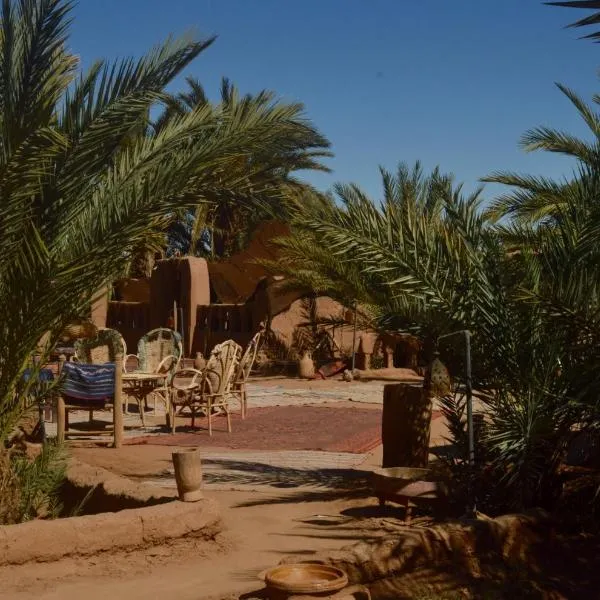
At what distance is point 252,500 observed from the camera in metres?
6.32

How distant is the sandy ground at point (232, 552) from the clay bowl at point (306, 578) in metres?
0.34

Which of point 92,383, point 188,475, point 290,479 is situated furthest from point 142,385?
point 188,475

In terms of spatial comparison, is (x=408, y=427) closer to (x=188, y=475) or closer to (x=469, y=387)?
(x=469, y=387)

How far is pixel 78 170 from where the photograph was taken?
5242 mm

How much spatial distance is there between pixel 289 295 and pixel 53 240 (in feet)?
44.4

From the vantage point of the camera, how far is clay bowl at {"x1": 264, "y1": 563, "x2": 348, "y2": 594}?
3.91 m

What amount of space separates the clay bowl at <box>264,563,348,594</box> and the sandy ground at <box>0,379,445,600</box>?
0.34 m

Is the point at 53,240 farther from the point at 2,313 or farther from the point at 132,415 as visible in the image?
the point at 132,415

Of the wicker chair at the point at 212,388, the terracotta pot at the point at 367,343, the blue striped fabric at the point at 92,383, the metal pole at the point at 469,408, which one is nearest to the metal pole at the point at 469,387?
the metal pole at the point at 469,408

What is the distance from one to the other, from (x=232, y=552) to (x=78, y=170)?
2382 millimetres

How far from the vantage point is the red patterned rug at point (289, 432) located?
8812 mm

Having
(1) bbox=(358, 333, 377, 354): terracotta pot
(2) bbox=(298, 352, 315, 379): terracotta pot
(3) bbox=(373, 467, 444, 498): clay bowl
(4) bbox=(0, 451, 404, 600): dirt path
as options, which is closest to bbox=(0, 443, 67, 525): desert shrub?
(4) bbox=(0, 451, 404, 600): dirt path

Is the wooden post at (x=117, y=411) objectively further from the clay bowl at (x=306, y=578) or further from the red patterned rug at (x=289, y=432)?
the clay bowl at (x=306, y=578)

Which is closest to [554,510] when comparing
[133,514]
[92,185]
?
[133,514]
